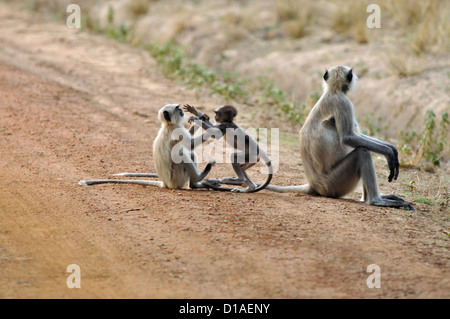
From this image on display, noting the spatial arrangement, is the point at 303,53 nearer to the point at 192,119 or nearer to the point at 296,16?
the point at 296,16

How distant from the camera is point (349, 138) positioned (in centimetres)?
710

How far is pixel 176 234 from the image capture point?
5.89m

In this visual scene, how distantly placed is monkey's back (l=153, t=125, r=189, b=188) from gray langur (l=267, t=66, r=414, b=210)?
1.53 meters

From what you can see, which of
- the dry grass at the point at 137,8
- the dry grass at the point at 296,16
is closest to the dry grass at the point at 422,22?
the dry grass at the point at 296,16

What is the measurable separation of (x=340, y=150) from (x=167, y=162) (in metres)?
2.07

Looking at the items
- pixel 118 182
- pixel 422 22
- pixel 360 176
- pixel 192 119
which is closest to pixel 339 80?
pixel 360 176

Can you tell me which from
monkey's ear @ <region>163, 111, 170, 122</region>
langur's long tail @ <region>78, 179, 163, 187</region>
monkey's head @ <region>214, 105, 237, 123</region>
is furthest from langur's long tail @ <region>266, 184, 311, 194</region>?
monkey's ear @ <region>163, 111, 170, 122</region>

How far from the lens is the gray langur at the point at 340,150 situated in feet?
23.2

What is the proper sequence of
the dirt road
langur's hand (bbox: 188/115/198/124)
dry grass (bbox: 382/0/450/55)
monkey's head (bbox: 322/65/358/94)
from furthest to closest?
dry grass (bbox: 382/0/450/55), monkey's head (bbox: 322/65/358/94), langur's hand (bbox: 188/115/198/124), the dirt road

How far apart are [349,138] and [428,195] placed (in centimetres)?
188

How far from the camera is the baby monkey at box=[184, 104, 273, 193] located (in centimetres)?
743

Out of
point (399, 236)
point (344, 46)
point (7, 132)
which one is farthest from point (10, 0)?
point (399, 236)

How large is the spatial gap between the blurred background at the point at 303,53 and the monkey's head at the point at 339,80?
2.87 m

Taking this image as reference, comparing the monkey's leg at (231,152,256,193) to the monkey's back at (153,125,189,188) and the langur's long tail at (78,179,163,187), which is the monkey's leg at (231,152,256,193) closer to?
the monkey's back at (153,125,189,188)
